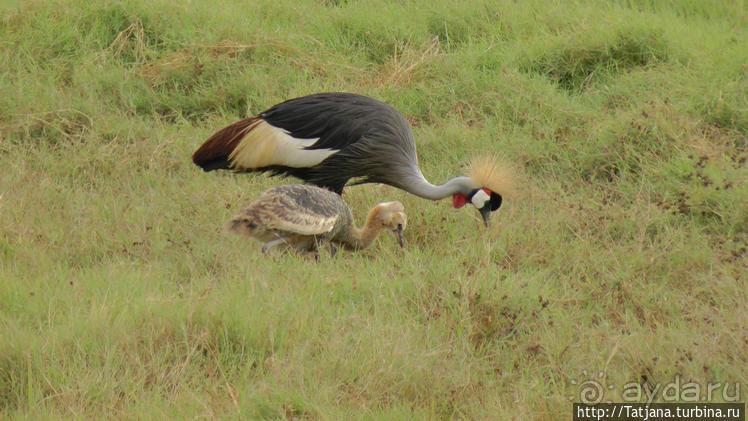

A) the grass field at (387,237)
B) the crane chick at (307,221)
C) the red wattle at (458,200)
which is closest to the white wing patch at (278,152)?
the grass field at (387,237)

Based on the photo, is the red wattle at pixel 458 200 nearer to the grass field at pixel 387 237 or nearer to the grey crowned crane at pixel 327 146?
the grey crowned crane at pixel 327 146

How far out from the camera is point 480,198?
16.7 feet

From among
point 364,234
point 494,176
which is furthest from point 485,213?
point 364,234

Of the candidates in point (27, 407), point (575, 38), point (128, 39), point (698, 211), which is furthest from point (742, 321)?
point (128, 39)

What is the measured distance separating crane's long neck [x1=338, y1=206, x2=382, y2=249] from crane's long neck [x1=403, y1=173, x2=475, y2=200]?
0.48m

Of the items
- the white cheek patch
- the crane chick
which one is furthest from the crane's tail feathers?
the white cheek patch

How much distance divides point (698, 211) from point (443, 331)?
199 cm

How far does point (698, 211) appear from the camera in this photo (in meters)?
5.08

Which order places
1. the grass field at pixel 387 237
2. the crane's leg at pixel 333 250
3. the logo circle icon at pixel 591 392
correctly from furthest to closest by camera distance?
the crane's leg at pixel 333 250
the grass field at pixel 387 237
the logo circle icon at pixel 591 392

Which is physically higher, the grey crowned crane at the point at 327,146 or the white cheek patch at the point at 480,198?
the grey crowned crane at the point at 327,146

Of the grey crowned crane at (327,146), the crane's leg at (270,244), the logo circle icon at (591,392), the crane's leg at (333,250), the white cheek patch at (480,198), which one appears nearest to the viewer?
the logo circle icon at (591,392)

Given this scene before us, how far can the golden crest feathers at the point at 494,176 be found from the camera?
5.12 meters

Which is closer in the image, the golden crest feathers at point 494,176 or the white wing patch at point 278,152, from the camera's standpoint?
the golden crest feathers at point 494,176

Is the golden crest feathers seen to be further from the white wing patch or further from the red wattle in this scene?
the white wing patch
